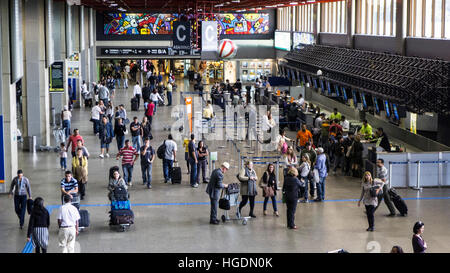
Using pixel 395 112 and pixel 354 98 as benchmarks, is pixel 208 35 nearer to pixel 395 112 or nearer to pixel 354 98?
pixel 354 98

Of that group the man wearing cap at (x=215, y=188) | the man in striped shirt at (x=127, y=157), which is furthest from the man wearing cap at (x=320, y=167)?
the man in striped shirt at (x=127, y=157)

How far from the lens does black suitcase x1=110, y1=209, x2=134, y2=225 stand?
13.9 m

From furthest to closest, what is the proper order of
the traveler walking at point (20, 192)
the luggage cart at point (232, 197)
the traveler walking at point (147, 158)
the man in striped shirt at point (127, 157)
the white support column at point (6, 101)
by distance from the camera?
the traveler walking at point (147, 158) → the man in striped shirt at point (127, 157) → the white support column at point (6, 101) → the luggage cart at point (232, 197) → the traveler walking at point (20, 192)

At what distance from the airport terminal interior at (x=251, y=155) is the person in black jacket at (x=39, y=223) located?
2 cm

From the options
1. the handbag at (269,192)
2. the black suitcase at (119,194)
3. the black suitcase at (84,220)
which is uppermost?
the black suitcase at (119,194)

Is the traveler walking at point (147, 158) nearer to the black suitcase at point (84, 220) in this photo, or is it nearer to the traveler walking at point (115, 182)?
the traveler walking at point (115, 182)

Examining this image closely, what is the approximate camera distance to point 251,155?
2380cm

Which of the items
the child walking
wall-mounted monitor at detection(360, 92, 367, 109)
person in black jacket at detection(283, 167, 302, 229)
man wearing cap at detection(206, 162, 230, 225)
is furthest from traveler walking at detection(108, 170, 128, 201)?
wall-mounted monitor at detection(360, 92, 367, 109)

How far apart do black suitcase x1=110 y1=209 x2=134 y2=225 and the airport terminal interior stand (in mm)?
63

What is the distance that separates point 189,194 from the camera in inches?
697

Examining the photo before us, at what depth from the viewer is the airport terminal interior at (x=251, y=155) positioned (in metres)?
13.9

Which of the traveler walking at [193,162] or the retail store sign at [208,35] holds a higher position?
the retail store sign at [208,35]

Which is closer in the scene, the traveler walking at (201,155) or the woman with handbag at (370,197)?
the woman with handbag at (370,197)

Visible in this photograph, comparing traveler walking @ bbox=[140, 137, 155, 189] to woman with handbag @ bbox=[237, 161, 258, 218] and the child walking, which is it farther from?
woman with handbag @ bbox=[237, 161, 258, 218]
